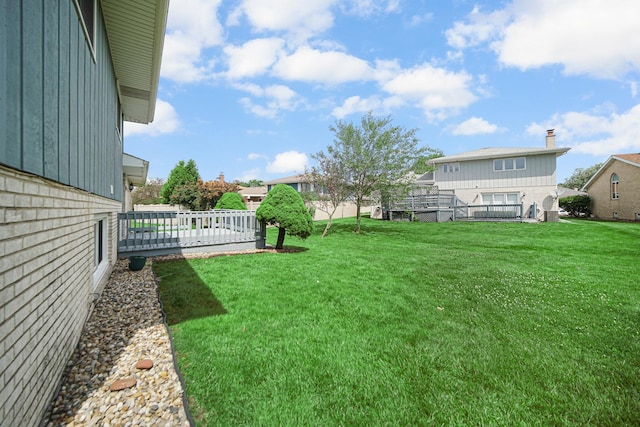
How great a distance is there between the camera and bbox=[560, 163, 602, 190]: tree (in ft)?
172

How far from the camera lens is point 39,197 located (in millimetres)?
2107

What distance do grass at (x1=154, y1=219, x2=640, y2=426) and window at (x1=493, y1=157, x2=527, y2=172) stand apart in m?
17.8

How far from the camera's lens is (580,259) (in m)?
8.60

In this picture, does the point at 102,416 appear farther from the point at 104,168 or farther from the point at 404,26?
the point at 404,26

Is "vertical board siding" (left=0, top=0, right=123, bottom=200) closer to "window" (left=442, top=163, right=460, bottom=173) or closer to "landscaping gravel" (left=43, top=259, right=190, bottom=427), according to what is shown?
"landscaping gravel" (left=43, top=259, right=190, bottom=427)

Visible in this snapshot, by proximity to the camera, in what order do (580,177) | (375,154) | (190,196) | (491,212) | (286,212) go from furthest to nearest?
(580,177), (190,196), (491,212), (375,154), (286,212)

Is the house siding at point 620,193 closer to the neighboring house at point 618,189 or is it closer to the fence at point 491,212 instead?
the neighboring house at point 618,189

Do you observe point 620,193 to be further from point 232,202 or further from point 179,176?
point 179,176

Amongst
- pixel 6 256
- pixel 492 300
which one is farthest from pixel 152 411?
pixel 492 300

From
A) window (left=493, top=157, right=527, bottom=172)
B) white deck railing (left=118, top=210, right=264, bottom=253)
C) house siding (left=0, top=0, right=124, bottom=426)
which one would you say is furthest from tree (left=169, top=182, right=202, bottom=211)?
window (left=493, top=157, right=527, bottom=172)

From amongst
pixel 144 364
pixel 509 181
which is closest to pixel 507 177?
pixel 509 181

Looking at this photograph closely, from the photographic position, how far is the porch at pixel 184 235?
8.36 metres

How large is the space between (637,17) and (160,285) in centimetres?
1705

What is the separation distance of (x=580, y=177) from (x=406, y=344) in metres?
72.1
